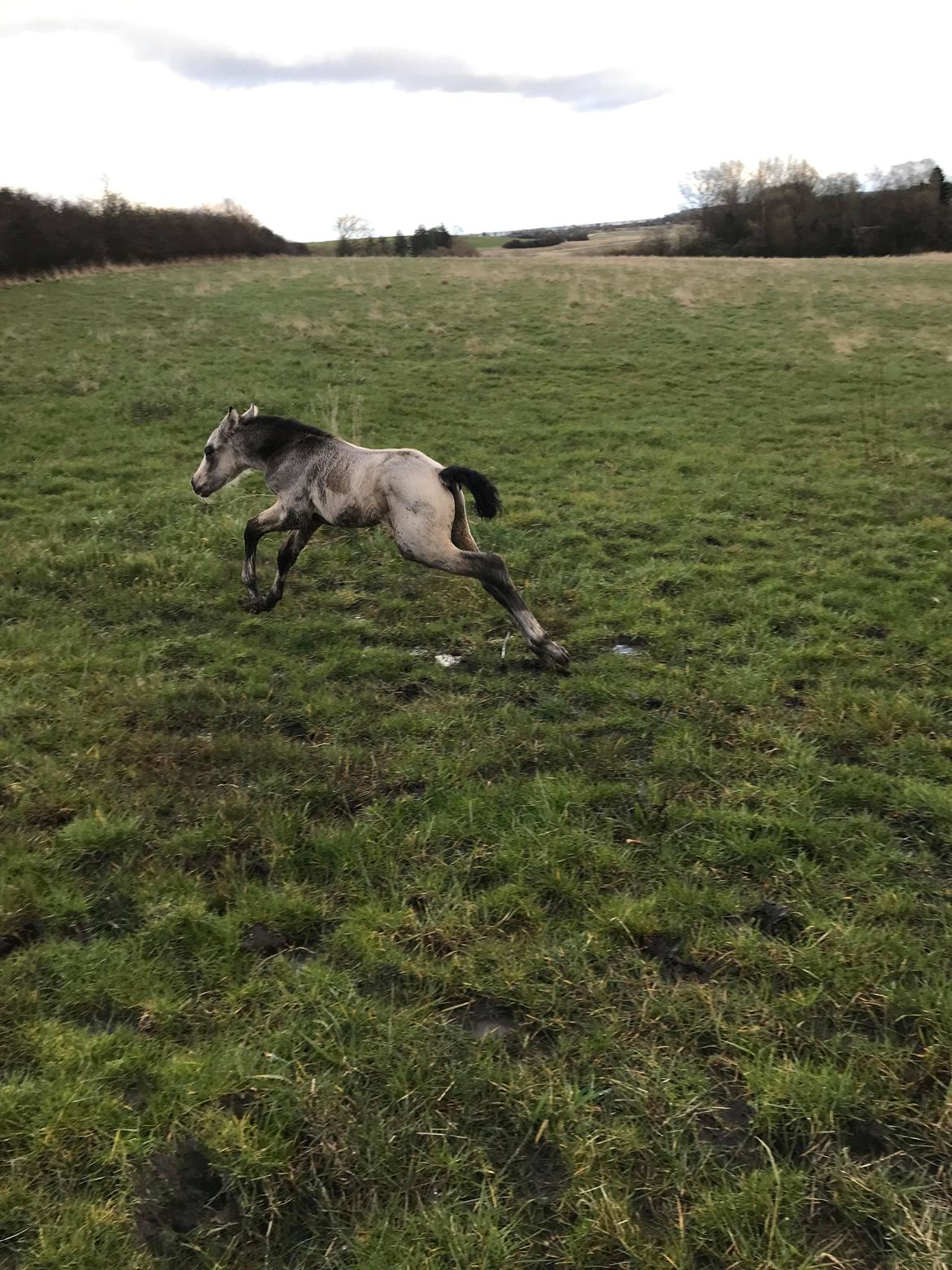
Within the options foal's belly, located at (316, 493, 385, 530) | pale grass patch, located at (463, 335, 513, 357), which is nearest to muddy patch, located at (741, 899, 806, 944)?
foal's belly, located at (316, 493, 385, 530)

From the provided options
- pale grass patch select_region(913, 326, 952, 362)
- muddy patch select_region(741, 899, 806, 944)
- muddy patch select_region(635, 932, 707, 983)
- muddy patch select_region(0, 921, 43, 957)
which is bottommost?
muddy patch select_region(635, 932, 707, 983)

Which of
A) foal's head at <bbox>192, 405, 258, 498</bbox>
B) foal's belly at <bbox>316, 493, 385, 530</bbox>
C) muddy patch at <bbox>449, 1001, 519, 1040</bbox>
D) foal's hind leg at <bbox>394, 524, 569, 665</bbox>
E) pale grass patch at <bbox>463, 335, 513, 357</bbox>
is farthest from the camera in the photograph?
pale grass patch at <bbox>463, 335, 513, 357</bbox>

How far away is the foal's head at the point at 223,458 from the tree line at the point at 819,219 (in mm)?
57180

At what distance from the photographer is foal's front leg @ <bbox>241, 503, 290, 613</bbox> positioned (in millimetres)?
Result: 6617

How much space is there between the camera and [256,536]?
269 inches

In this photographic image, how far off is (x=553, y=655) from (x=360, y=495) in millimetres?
1959

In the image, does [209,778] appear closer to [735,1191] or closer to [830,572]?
[735,1191]

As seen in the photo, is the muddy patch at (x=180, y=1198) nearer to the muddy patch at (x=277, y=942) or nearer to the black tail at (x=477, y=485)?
the muddy patch at (x=277, y=942)

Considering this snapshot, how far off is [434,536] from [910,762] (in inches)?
138

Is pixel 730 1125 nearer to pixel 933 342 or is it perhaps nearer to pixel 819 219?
pixel 933 342

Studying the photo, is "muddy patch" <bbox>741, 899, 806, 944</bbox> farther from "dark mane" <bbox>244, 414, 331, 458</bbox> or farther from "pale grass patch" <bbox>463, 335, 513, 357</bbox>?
"pale grass patch" <bbox>463, 335, 513, 357</bbox>

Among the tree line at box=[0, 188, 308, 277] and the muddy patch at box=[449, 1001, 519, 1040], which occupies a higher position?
the tree line at box=[0, 188, 308, 277]

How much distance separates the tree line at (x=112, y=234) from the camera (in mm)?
36688

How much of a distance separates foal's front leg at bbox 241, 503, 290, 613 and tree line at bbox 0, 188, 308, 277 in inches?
1450
